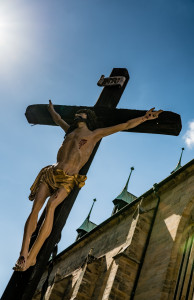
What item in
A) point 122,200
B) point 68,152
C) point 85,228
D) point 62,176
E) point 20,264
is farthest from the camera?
point 85,228

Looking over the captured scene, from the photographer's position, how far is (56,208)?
9.15 ft

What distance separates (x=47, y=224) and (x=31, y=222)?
130 millimetres

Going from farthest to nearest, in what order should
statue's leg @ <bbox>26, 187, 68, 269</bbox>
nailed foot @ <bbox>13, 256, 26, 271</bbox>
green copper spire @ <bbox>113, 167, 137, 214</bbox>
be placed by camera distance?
green copper spire @ <bbox>113, 167, 137, 214</bbox> < statue's leg @ <bbox>26, 187, 68, 269</bbox> < nailed foot @ <bbox>13, 256, 26, 271</bbox>

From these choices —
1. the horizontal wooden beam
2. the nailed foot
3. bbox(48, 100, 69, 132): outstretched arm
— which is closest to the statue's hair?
the horizontal wooden beam

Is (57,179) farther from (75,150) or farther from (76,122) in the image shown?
(76,122)

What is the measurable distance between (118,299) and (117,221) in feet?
17.3

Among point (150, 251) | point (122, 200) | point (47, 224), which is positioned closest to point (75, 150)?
point (47, 224)

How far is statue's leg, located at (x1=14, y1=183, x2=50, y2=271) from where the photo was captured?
93.6 inches

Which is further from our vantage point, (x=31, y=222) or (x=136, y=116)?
(x=136, y=116)

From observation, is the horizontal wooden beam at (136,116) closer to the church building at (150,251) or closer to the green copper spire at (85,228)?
the church building at (150,251)

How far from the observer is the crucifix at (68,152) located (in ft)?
8.30

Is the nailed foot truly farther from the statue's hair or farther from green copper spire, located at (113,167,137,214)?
green copper spire, located at (113,167,137,214)

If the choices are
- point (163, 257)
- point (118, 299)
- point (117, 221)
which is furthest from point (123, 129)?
point (117, 221)

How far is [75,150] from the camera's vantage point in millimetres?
2879
